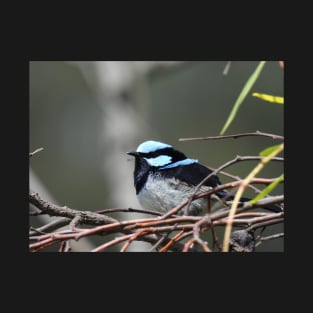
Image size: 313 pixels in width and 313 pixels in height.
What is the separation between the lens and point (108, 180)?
269 inches

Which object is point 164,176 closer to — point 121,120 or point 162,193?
point 162,193

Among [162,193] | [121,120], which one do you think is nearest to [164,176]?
[162,193]

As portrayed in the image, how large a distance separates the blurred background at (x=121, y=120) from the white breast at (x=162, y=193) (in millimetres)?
2913

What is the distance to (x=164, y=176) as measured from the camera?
2.78 metres

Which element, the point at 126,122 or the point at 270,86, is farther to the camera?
the point at 126,122

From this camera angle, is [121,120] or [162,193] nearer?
[162,193]

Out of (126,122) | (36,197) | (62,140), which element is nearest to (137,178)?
(36,197)

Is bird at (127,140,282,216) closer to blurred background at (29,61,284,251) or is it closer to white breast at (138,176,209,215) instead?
white breast at (138,176,209,215)

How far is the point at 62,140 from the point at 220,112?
65.5 inches

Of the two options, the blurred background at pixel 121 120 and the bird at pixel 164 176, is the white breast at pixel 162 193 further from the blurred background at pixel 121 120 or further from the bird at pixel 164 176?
the blurred background at pixel 121 120

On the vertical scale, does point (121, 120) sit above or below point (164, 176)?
above

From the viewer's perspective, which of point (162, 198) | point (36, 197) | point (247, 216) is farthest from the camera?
point (162, 198)

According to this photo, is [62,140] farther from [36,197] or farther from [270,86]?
[36,197]

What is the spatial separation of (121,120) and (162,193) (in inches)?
A: 180
